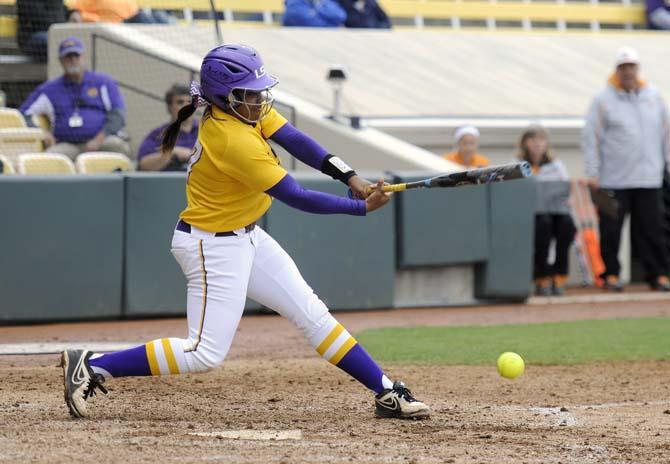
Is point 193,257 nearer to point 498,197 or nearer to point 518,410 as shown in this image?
point 518,410

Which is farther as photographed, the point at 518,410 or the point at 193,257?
the point at 518,410

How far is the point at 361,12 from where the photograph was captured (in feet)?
60.7

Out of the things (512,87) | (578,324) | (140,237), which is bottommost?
(578,324)

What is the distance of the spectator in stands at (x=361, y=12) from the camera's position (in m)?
18.4

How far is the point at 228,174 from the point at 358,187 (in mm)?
626

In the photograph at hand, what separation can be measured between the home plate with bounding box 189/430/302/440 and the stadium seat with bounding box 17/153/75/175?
20.4ft

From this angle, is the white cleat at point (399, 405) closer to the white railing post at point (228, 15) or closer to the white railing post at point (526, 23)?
the white railing post at point (228, 15)

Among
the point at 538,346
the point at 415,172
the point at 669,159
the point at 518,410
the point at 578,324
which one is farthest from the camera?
the point at 669,159

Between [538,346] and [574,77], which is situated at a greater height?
[574,77]

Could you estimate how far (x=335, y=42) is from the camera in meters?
17.6

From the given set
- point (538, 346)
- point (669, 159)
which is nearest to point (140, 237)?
point (538, 346)

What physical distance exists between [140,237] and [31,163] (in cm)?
141

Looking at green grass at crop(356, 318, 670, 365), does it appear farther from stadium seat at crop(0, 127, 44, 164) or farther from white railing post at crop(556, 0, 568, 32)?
white railing post at crop(556, 0, 568, 32)

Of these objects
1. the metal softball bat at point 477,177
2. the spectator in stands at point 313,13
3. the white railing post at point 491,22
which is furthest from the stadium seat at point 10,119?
the white railing post at point 491,22
